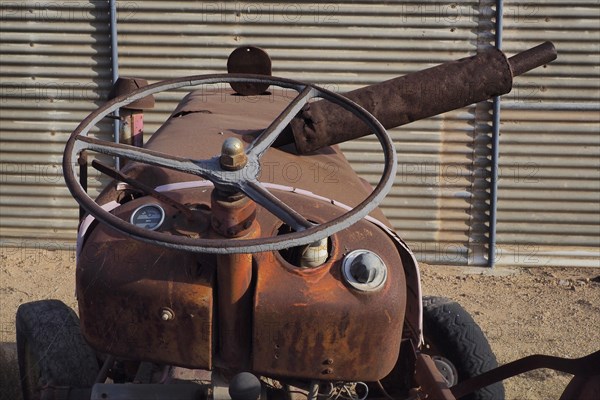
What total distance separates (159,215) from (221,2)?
14.9 feet

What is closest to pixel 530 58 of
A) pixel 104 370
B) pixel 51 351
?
pixel 104 370

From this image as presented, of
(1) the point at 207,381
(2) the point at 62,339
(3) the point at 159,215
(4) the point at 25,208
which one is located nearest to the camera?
(3) the point at 159,215

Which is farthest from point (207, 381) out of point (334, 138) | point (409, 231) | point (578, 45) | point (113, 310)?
point (578, 45)

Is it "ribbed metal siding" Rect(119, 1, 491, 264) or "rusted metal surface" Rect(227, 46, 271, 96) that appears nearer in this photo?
"rusted metal surface" Rect(227, 46, 271, 96)

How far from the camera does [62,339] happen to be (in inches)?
127

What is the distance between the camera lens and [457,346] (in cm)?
372

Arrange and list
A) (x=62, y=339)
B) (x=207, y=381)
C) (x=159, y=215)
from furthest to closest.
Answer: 1. (x=62, y=339)
2. (x=207, y=381)
3. (x=159, y=215)

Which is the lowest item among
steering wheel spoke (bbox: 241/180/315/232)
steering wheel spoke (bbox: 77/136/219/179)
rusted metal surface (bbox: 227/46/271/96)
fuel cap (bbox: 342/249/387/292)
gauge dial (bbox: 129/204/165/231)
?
fuel cap (bbox: 342/249/387/292)

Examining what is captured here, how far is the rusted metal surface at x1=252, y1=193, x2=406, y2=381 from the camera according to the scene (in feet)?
8.05

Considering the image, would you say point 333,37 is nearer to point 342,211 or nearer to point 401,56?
point 401,56

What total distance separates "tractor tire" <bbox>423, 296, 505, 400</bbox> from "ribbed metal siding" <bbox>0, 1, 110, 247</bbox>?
13.7 ft

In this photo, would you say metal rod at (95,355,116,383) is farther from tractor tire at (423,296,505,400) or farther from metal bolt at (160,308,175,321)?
tractor tire at (423,296,505,400)

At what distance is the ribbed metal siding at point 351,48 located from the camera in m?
6.75

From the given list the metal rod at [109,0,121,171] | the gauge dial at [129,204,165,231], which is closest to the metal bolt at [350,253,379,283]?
the gauge dial at [129,204,165,231]
